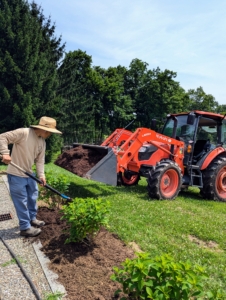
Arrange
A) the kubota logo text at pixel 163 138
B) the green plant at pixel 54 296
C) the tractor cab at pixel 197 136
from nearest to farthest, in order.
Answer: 1. the green plant at pixel 54 296
2. the kubota logo text at pixel 163 138
3. the tractor cab at pixel 197 136

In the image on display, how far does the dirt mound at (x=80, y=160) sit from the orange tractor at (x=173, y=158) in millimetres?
258

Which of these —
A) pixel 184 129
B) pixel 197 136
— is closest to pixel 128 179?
pixel 184 129

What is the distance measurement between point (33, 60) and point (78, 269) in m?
15.9

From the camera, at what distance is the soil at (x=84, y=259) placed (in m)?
3.00

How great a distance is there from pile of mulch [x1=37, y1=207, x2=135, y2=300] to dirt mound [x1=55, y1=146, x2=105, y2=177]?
2.49 m

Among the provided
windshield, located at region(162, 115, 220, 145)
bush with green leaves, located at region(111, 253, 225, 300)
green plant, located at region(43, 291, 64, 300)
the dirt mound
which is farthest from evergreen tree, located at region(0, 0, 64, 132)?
bush with green leaves, located at region(111, 253, 225, 300)

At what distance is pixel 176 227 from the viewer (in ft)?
17.0


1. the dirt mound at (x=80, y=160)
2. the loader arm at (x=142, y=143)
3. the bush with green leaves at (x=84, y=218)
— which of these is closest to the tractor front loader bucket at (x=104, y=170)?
the loader arm at (x=142, y=143)

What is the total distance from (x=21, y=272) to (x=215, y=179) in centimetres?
604

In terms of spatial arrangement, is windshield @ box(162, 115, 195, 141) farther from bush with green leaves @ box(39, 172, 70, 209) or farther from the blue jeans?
the blue jeans

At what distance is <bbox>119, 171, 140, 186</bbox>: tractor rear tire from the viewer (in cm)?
893

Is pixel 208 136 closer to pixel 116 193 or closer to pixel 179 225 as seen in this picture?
pixel 116 193

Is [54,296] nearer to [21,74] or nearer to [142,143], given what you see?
[142,143]

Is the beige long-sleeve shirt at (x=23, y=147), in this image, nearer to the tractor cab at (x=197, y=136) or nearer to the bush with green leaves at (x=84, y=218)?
the bush with green leaves at (x=84, y=218)
